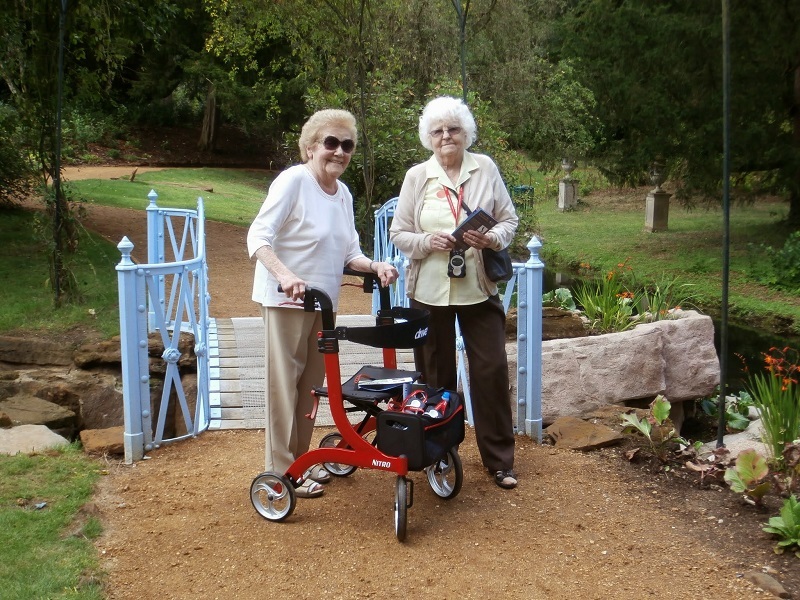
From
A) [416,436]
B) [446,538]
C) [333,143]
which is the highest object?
[333,143]

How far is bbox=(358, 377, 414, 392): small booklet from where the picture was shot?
361cm

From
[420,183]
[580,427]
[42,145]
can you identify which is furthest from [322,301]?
[42,145]

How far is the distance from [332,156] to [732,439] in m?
3.40

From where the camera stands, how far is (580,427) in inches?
195

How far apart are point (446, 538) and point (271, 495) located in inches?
29.2

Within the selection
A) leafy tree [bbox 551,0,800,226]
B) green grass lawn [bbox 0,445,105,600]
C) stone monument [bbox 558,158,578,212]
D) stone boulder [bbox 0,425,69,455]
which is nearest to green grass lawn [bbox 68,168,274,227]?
leafy tree [bbox 551,0,800,226]

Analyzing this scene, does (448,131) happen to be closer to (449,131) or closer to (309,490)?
(449,131)

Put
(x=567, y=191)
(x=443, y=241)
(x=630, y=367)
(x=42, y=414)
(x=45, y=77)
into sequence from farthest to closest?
(x=567, y=191) → (x=45, y=77) → (x=630, y=367) → (x=42, y=414) → (x=443, y=241)

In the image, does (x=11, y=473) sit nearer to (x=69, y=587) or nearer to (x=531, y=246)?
(x=69, y=587)

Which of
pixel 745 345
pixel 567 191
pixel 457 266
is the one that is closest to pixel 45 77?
pixel 457 266

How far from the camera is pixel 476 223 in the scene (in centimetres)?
378

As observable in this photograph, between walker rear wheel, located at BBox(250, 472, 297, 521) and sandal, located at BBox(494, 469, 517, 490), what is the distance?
1.00 metres

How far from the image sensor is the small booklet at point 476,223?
12.3ft

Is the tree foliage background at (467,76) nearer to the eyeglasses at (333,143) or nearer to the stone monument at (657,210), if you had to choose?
the stone monument at (657,210)
